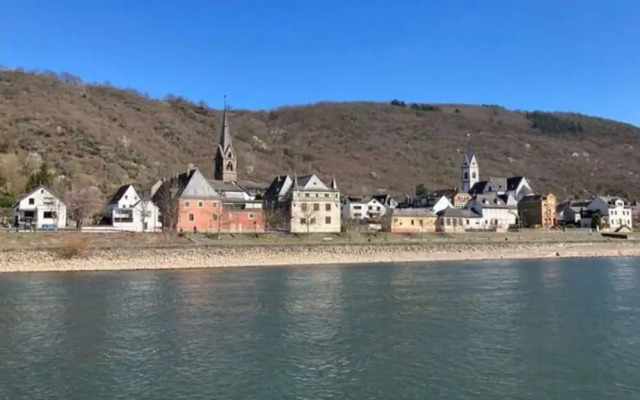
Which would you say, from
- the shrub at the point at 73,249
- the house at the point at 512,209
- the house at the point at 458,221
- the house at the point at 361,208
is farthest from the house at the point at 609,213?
the shrub at the point at 73,249

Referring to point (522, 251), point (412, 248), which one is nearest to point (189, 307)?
point (412, 248)

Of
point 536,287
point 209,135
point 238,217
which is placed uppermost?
point 209,135

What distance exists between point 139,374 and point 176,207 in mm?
49559

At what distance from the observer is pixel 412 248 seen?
2283 inches

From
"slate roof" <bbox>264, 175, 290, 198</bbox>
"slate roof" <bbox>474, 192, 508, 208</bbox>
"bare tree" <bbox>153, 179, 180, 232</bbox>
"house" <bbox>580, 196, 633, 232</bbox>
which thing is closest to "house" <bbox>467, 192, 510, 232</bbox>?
"slate roof" <bbox>474, 192, 508, 208</bbox>

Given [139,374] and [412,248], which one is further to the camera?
[412,248]

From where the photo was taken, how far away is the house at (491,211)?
89625 mm

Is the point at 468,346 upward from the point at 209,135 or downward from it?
downward

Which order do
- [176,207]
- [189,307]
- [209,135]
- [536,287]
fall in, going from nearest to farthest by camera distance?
[189,307], [536,287], [176,207], [209,135]

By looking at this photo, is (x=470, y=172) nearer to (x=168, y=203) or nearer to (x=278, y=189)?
(x=278, y=189)

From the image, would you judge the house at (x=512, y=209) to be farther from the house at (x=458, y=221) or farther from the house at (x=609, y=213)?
the house at (x=609, y=213)

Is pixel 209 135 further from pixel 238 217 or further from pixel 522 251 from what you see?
pixel 522 251

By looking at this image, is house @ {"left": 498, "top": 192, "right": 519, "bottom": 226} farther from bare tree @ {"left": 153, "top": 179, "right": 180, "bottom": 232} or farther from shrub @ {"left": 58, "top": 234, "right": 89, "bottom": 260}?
shrub @ {"left": 58, "top": 234, "right": 89, "bottom": 260}

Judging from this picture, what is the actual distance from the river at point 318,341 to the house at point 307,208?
113 feet
